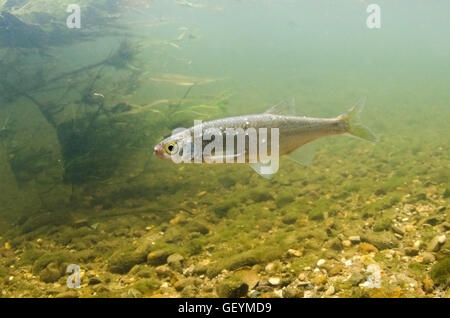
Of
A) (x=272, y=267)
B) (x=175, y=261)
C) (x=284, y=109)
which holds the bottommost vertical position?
(x=175, y=261)

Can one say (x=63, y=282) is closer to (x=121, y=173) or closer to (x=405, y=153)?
(x=121, y=173)

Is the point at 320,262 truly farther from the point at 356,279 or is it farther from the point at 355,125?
the point at 355,125

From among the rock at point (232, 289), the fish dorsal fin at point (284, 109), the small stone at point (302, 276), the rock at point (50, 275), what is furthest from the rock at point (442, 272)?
the rock at point (50, 275)

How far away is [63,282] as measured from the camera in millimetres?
4152

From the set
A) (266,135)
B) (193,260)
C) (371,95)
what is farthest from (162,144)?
(371,95)

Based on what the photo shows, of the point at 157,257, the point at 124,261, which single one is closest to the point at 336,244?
the point at 157,257

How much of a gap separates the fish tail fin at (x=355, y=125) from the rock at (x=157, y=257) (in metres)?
2.91

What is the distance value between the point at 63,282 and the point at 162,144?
2.69 m

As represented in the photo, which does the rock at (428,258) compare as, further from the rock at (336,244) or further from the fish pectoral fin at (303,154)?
the fish pectoral fin at (303,154)

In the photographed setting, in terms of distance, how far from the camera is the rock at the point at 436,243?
12.3 ft

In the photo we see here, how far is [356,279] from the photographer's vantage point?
10.7 ft

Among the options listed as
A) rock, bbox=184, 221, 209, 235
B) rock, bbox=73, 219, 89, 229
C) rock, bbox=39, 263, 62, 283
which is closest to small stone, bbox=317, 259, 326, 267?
rock, bbox=184, 221, 209, 235

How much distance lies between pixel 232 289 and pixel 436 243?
8.25ft

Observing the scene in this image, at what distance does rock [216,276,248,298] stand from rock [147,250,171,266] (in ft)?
4.16
